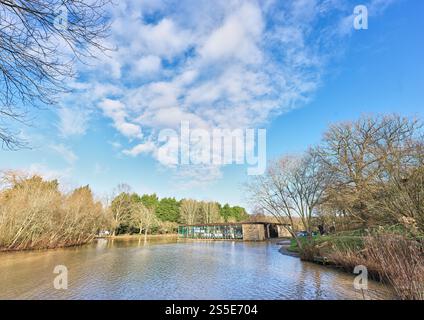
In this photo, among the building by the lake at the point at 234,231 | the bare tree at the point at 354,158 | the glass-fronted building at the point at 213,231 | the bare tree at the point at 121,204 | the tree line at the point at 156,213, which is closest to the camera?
the bare tree at the point at 354,158

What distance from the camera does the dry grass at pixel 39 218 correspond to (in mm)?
18328

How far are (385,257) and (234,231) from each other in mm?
31340

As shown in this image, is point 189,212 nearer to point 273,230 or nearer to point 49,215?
point 273,230

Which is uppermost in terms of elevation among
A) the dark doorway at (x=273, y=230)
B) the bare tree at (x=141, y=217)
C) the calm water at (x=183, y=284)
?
the bare tree at (x=141, y=217)

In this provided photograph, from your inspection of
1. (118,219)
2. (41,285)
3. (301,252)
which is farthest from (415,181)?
(118,219)

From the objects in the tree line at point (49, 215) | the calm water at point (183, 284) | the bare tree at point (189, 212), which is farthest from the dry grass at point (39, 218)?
the bare tree at point (189, 212)

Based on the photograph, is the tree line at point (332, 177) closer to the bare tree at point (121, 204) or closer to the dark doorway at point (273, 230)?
the dark doorway at point (273, 230)

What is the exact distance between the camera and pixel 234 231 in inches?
1483

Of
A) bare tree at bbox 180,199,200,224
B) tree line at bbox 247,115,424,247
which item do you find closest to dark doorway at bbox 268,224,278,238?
tree line at bbox 247,115,424,247

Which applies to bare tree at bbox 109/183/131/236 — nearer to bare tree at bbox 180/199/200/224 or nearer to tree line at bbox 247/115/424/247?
bare tree at bbox 180/199/200/224

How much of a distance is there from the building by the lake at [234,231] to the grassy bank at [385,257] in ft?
65.3

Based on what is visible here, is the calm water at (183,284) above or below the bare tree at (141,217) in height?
below

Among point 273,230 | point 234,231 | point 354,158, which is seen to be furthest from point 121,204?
point 354,158
